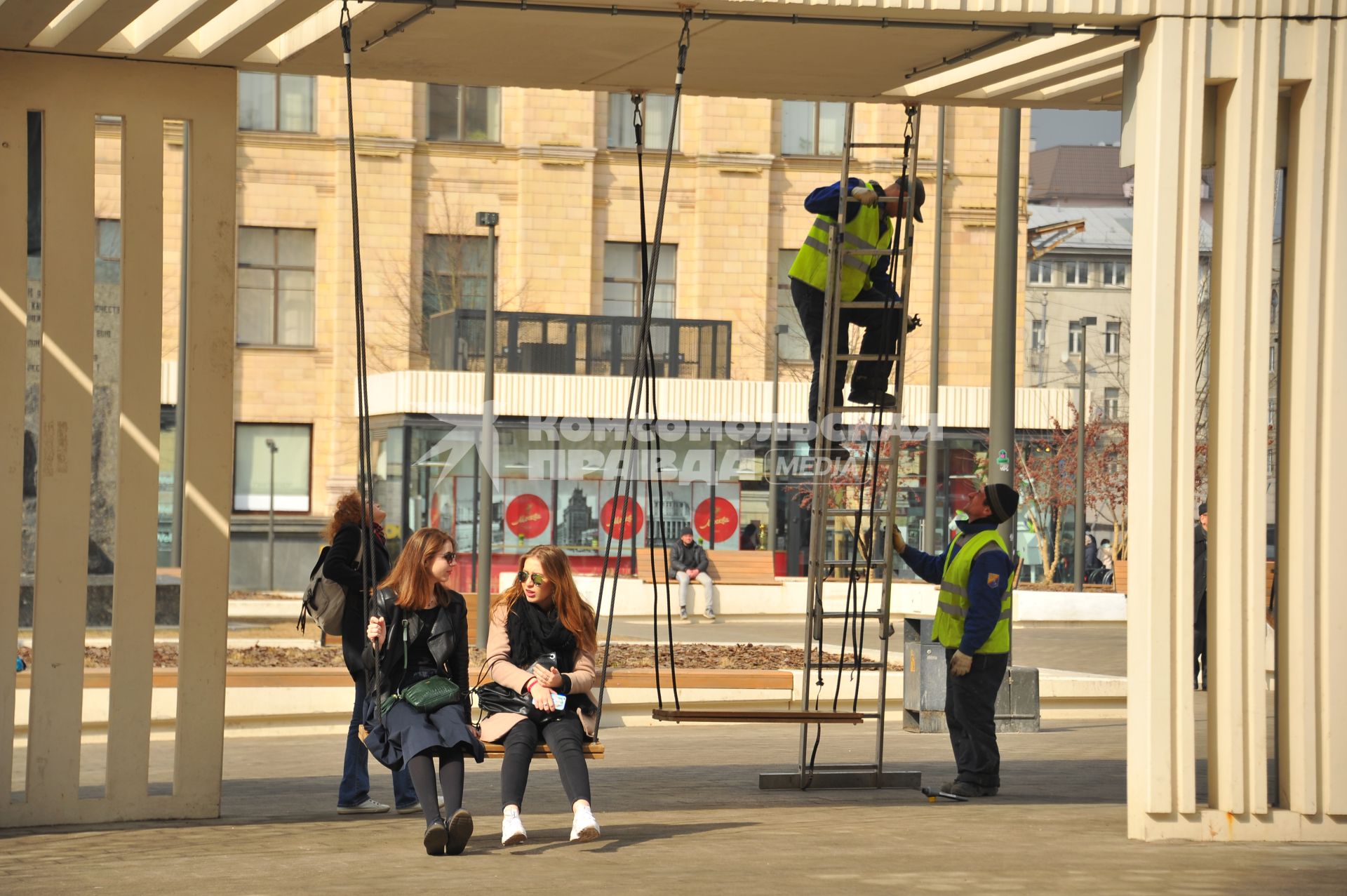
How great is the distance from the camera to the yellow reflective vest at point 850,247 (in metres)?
11.4

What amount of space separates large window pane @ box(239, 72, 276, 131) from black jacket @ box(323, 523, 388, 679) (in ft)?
134

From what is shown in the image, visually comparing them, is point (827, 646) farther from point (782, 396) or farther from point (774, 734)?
point (782, 396)

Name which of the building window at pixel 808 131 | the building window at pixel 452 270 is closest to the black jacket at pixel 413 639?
the building window at pixel 452 270

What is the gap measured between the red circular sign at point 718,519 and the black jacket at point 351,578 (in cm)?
3362

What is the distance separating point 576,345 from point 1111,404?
44582mm

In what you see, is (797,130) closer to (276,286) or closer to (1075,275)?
(276,286)

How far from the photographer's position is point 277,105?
4859 cm

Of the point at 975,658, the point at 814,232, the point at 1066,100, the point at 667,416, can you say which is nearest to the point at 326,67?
the point at 814,232

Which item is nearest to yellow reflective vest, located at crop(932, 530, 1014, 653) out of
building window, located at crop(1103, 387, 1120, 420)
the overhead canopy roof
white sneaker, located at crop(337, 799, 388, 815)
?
the overhead canopy roof

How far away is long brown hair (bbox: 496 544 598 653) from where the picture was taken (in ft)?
28.0

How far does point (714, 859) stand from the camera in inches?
316

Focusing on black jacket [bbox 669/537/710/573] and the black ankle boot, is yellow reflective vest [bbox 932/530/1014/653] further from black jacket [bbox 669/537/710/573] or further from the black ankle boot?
black jacket [bbox 669/537/710/573]

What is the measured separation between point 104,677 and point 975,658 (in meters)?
7.26

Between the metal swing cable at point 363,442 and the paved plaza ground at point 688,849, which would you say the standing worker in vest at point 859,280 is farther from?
the metal swing cable at point 363,442
